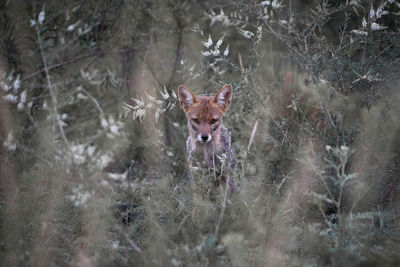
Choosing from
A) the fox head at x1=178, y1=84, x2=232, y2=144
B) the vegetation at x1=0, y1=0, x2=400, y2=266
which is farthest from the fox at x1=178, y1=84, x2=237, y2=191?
the vegetation at x1=0, y1=0, x2=400, y2=266

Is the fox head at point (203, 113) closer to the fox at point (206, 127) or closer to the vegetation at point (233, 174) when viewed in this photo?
the fox at point (206, 127)

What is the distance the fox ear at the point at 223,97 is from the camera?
209 inches

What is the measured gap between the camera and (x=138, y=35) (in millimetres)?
7418

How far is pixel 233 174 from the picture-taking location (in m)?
4.38

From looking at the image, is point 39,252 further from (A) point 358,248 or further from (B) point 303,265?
(A) point 358,248

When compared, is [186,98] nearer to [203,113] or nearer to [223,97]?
[203,113]

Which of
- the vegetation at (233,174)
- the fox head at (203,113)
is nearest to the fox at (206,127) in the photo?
the fox head at (203,113)

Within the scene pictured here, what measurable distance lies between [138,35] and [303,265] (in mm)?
5461

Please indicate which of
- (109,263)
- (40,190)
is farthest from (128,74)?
(109,263)

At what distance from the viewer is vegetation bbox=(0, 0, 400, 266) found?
335 centimetres

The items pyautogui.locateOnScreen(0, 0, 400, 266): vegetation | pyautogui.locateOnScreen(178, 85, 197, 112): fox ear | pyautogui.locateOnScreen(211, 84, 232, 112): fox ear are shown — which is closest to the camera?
pyautogui.locateOnScreen(0, 0, 400, 266): vegetation

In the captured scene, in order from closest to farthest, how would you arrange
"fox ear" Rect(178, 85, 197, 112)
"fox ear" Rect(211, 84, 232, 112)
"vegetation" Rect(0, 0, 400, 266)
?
"vegetation" Rect(0, 0, 400, 266), "fox ear" Rect(211, 84, 232, 112), "fox ear" Rect(178, 85, 197, 112)

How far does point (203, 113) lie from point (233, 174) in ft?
5.66

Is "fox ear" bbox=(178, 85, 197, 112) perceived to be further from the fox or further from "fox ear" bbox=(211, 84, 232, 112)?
"fox ear" bbox=(211, 84, 232, 112)
